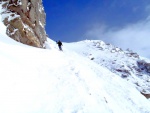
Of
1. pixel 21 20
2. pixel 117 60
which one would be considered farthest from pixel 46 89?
pixel 117 60

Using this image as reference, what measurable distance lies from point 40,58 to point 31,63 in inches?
111

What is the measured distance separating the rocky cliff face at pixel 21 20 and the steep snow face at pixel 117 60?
27220mm

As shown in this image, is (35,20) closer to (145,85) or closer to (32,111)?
(32,111)

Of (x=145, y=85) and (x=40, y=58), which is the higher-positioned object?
(x=145, y=85)

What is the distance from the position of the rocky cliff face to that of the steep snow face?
27220 mm

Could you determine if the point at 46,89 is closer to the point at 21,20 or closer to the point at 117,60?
the point at 21,20

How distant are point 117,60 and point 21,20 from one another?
1827 inches

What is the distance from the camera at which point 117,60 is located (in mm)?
73438

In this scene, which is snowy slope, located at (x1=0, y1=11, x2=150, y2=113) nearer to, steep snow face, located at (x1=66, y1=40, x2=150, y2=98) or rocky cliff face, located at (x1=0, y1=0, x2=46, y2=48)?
rocky cliff face, located at (x1=0, y1=0, x2=46, y2=48)

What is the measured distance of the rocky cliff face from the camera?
97.1 ft

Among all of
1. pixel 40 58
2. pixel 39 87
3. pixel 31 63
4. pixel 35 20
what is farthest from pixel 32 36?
pixel 39 87

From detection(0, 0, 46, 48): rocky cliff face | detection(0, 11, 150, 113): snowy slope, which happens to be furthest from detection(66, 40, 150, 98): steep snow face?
detection(0, 11, 150, 113): snowy slope

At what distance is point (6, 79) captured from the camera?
1356 centimetres

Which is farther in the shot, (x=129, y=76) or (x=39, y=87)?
(x=129, y=76)
